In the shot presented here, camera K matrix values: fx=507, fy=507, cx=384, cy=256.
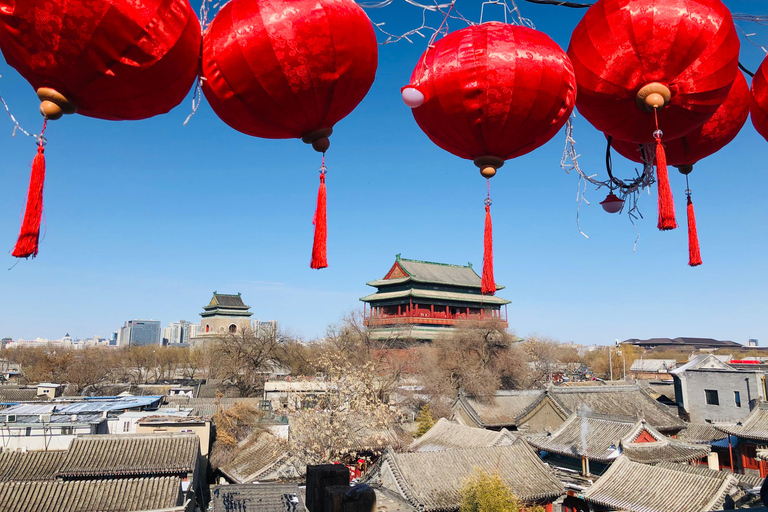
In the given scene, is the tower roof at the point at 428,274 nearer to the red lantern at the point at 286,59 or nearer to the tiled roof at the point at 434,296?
the tiled roof at the point at 434,296

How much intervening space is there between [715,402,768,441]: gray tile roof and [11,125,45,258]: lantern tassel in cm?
2207

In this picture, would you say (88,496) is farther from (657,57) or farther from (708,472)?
(708,472)

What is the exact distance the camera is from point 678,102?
10.4ft

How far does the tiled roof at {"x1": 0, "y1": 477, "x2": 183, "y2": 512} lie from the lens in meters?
10.2

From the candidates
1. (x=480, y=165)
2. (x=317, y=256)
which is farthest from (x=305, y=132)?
(x=480, y=165)

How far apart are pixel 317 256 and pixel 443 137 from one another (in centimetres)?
116

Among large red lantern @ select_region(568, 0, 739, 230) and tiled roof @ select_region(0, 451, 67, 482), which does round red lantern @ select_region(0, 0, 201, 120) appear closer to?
large red lantern @ select_region(568, 0, 739, 230)

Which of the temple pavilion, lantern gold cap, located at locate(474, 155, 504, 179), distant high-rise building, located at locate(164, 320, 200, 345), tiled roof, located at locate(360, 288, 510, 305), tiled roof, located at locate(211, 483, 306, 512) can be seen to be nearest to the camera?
lantern gold cap, located at locate(474, 155, 504, 179)

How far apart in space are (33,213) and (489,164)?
2.57 m

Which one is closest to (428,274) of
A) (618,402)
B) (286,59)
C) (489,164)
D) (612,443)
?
(618,402)

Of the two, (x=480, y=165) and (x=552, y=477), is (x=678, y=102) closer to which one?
(x=480, y=165)

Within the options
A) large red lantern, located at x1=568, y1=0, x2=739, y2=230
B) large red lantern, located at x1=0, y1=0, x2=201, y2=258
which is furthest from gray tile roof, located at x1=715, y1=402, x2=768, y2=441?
large red lantern, located at x1=0, y1=0, x2=201, y2=258

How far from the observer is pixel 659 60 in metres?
3.04

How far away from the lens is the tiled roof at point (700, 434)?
2138 centimetres
